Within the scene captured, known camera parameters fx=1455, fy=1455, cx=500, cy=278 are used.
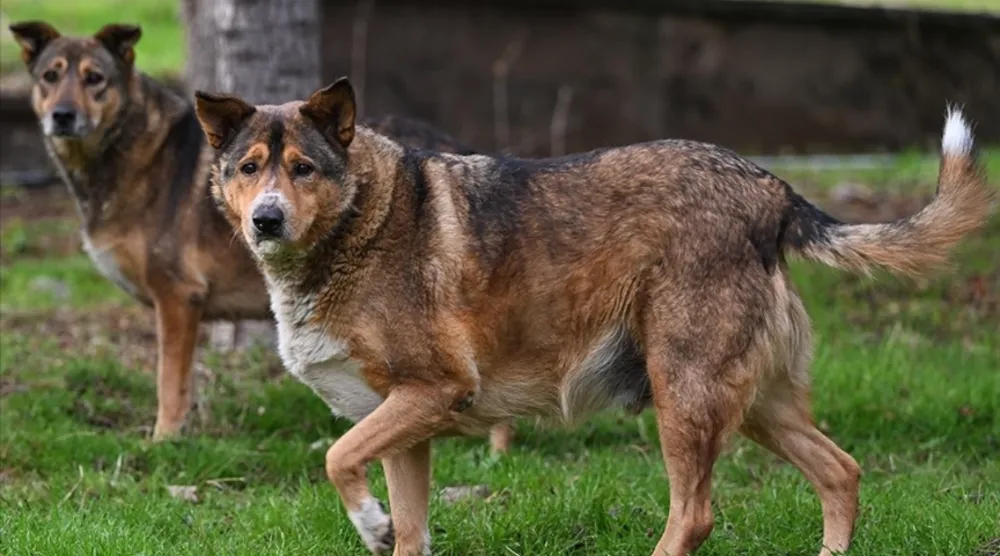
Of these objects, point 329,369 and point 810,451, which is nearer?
point 329,369

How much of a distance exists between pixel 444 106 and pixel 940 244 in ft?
30.4

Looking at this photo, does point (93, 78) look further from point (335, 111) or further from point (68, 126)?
point (335, 111)

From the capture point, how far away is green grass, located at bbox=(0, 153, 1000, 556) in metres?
5.57

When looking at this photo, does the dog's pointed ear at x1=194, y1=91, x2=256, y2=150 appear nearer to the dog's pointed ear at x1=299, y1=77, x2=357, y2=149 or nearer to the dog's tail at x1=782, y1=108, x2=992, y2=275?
the dog's pointed ear at x1=299, y1=77, x2=357, y2=149

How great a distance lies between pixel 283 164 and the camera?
5.25 meters

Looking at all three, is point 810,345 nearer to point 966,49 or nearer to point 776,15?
point 776,15

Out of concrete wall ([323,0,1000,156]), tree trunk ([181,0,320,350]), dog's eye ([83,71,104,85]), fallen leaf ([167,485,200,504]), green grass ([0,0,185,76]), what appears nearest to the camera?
fallen leaf ([167,485,200,504])

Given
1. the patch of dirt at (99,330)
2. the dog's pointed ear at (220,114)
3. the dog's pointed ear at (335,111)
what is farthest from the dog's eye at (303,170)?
the patch of dirt at (99,330)

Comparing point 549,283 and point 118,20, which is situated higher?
point 549,283

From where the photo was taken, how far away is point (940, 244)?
5352 mm

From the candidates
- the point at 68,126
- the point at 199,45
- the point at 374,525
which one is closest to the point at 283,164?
the point at 374,525

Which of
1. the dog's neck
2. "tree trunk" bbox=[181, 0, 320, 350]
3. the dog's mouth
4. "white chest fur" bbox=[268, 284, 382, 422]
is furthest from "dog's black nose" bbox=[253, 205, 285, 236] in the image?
"tree trunk" bbox=[181, 0, 320, 350]

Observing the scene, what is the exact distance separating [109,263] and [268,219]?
9.62 feet

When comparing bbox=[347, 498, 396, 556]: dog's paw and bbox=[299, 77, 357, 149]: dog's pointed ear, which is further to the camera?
bbox=[299, 77, 357, 149]: dog's pointed ear
